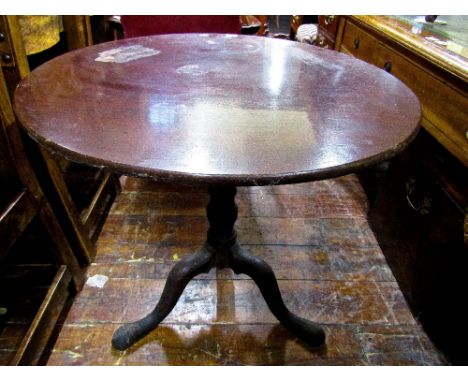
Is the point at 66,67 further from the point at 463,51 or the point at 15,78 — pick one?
the point at 463,51

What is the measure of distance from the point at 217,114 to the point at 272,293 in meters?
0.58

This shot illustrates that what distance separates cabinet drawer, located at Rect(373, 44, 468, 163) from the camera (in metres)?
0.86

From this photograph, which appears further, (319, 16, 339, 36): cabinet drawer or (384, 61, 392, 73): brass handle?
(319, 16, 339, 36): cabinet drawer

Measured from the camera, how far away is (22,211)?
2.92ft

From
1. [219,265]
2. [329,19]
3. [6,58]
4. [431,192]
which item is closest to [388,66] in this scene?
[431,192]

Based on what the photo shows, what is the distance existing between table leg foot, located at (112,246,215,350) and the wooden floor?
43 mm

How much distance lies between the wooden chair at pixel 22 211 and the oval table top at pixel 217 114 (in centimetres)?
21

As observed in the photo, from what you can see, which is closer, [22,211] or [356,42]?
[22,211]

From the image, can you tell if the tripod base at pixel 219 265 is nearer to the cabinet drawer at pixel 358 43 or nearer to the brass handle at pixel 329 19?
the cabinet drawer at pixel 358 43

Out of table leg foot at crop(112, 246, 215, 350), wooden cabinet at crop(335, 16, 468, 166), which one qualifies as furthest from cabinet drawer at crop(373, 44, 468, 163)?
table leg foot at crop(112, 246, 215, 350)

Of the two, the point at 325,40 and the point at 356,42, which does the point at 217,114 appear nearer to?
the point at 356,42

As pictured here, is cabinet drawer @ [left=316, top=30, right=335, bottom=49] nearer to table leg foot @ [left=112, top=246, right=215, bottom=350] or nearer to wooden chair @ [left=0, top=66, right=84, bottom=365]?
table leg foot @ [left=112, top=246, right=215, bottom=350]

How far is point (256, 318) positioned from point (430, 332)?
1.75 ft

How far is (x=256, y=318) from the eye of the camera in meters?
1.10
